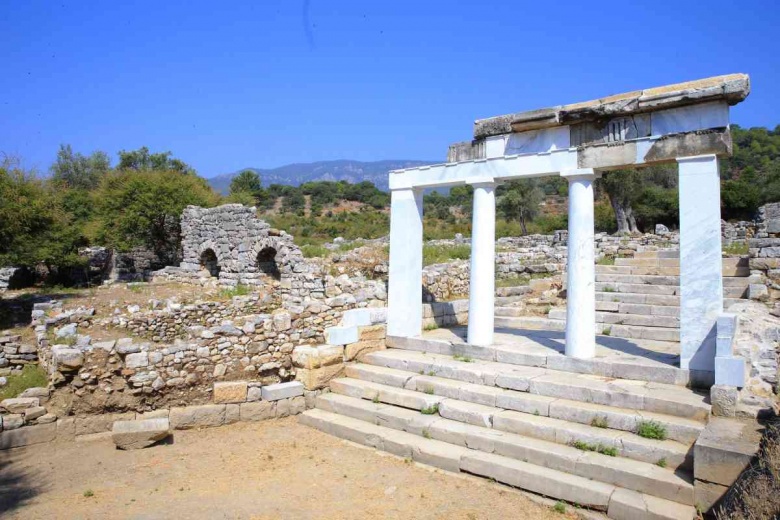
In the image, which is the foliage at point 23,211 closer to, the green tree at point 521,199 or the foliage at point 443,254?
the foliage at point 443,254

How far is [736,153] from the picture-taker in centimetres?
4953

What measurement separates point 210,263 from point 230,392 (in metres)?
16.9

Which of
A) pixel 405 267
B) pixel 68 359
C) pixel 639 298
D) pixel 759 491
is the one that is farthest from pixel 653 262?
pixel 68 359

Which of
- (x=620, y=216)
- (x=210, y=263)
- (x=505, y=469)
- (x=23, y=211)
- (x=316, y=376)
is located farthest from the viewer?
(x=620, y=216)

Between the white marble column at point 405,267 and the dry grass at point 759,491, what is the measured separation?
564cm

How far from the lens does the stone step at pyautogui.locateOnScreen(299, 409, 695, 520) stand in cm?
511

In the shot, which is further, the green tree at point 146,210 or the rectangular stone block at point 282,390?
the green tree at point 146,210

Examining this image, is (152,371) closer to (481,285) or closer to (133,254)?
(481,285)

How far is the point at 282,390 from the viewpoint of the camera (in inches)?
333

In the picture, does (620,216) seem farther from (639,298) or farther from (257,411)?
(257,411)

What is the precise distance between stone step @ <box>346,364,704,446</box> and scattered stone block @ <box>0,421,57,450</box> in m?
4.26

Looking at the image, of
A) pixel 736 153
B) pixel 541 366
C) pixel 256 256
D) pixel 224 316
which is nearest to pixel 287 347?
pixel 541 366

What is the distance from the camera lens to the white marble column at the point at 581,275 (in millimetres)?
7773

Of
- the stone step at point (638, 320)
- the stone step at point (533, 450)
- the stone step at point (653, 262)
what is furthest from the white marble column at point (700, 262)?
the stone step at point (653, 262)
